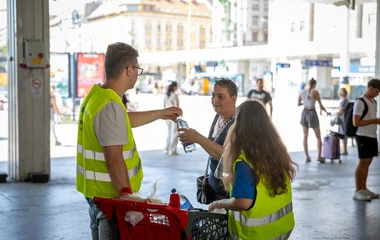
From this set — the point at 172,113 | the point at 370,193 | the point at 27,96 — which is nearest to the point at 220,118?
the point at 172,113

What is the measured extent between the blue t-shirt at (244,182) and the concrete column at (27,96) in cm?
753

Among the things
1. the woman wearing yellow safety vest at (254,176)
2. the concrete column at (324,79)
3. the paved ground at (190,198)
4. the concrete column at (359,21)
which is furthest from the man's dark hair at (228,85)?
the concrete column at (324,79)

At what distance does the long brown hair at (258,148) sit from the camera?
3.53 meters

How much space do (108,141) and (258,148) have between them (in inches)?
34.4

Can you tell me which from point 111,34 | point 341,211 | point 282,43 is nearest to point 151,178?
point 341,211

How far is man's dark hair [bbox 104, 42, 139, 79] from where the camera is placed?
3.53 m

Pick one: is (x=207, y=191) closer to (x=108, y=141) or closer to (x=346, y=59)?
(x=108, y=141)

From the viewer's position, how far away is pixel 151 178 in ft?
36.6

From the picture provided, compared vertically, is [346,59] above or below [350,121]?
above

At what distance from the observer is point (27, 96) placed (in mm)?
10383

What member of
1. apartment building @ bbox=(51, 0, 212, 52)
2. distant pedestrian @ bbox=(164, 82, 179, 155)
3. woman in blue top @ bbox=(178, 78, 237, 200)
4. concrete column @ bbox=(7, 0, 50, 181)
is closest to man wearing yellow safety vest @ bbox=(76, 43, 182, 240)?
woman in blue top @ bbox=(178, 78, 237, 200)

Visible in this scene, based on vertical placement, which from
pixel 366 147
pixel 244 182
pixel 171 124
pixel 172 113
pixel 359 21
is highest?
pixel 359 21

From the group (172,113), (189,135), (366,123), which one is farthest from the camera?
(366,123)

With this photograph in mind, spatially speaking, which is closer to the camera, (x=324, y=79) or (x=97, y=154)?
(x=97, y=154)
